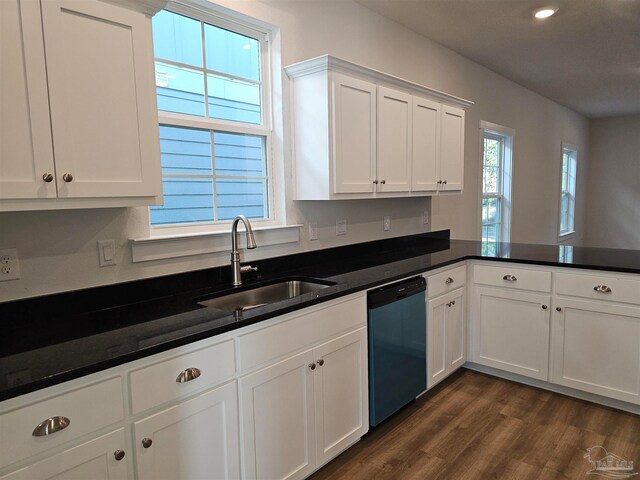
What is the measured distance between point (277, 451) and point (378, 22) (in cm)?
291

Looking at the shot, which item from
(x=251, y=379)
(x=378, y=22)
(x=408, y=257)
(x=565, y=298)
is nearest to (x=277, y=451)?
(x=251, y=379)

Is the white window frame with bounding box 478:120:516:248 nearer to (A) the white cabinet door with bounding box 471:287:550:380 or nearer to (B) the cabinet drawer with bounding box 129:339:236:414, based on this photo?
(A) the white cabinet door with bounding box 471:287:550:380

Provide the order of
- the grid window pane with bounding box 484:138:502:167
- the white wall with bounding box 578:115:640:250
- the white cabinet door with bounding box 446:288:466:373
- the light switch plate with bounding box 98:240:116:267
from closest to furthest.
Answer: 1. the light switch plate with bounding box 98:240:116:267
2. the white cabinet door with bounding box 446:288:466:373
3. the grid window pane with bounding box 484:138:502:167
4. the white wall with bounding box 578:115:640:250

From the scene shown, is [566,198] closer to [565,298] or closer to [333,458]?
[565,298]

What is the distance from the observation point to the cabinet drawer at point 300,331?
1646 millimetres

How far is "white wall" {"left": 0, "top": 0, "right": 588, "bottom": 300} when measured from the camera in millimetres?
1686

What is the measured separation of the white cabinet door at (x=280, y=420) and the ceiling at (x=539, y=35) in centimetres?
252

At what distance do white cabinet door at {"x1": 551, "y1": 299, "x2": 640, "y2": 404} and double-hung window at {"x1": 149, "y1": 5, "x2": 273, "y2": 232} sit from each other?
6.45 feet

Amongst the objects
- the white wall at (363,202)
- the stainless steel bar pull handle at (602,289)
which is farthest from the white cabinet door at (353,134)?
the stainless steel bar pull handle at (602,289)

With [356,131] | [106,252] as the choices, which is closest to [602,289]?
[356,131]

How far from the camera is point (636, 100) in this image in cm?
615

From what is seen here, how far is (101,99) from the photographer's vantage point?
1.49 metres

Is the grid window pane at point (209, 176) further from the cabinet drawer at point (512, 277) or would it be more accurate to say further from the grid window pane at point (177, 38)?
the cabinet drawer at point (512, 277)

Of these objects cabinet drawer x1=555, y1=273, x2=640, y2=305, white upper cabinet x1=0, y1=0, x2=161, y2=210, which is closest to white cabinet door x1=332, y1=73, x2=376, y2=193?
white upper cabinet x1=0, y1=0, x2=161, y2=210
